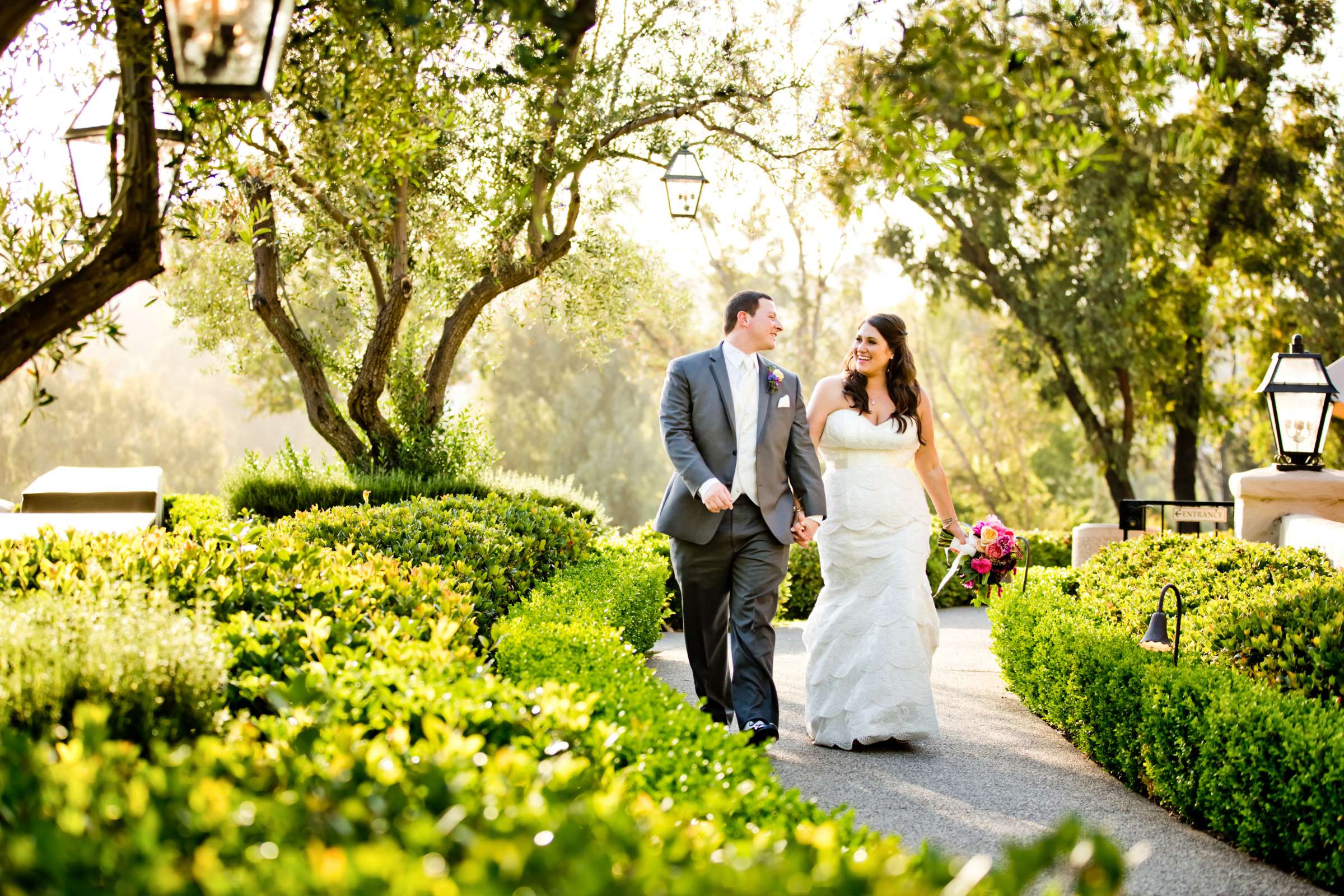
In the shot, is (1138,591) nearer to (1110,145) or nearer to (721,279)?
(1110,145)

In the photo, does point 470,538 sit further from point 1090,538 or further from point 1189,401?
point 1189,401

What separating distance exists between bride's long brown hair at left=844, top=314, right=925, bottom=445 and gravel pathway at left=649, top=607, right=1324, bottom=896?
1754 mm

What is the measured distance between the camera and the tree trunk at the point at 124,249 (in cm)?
355

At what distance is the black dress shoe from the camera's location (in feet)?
18.5

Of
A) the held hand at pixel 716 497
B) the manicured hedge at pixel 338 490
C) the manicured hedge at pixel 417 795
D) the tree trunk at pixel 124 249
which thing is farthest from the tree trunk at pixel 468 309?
the manicured hedge at pixel 417 795

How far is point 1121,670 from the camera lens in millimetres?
5301

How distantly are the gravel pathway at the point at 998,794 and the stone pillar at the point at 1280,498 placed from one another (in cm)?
319

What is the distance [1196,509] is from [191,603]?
1085 cm

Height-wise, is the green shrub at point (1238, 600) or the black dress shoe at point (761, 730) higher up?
the green shrub at point (1238, 600)

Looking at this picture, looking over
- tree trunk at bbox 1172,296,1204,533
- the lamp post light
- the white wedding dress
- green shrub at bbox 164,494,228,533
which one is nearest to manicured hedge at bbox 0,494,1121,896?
the lamp post light

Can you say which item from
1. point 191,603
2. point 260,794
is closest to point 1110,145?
point 191,603

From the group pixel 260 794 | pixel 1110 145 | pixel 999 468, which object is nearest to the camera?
pixel 260 794

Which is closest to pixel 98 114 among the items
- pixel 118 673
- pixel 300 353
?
pixel 118 673

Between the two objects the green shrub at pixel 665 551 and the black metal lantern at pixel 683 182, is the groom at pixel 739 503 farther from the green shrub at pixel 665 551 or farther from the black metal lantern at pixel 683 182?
the black metal lantern at pixel 683 182
